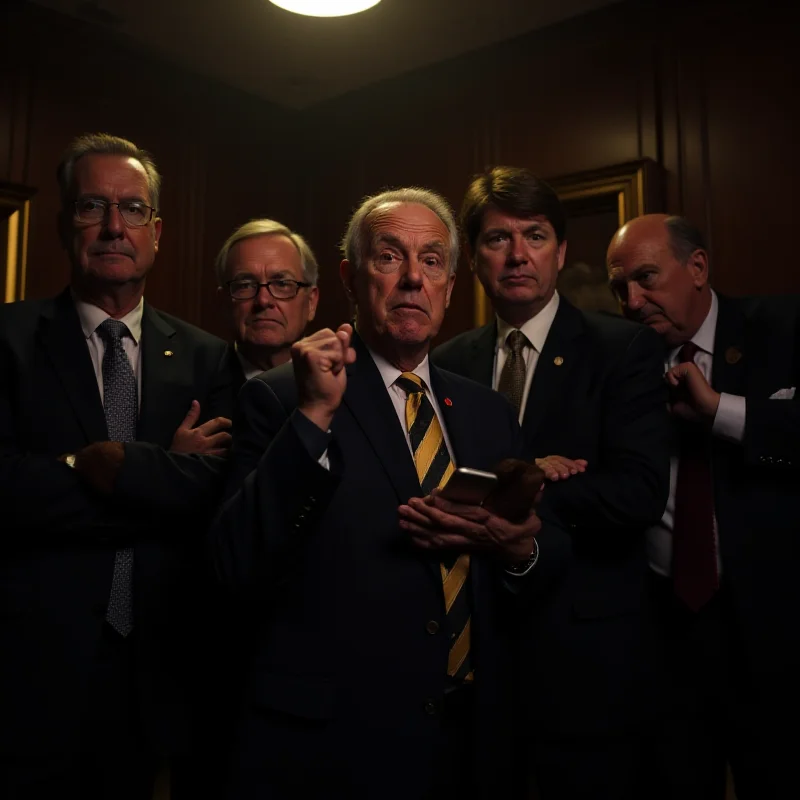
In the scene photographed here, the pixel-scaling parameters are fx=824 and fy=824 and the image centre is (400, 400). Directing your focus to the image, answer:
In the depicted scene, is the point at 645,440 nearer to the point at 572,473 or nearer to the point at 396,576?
the point at 572,473

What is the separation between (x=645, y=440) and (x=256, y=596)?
123 cm

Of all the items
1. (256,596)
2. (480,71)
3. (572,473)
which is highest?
(480,71)

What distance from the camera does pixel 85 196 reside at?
243 cm

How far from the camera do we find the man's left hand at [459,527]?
1.67 m

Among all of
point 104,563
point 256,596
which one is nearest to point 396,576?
point 256,596

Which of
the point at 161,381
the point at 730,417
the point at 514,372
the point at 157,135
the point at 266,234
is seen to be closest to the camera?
the point at 161,381

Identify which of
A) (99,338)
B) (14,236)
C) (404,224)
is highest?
(14,236)

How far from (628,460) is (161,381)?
1352 mm

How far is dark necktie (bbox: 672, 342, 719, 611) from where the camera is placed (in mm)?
2477

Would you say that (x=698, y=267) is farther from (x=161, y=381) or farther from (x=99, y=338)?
(x=99, y=338)

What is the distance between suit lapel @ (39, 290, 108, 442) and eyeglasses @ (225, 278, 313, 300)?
738 millimetres

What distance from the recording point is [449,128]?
5.22 m

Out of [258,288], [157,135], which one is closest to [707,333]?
[258,288]

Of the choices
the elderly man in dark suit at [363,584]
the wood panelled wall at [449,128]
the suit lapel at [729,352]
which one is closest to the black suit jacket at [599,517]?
the suit lapel at [729,352]
